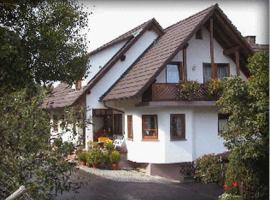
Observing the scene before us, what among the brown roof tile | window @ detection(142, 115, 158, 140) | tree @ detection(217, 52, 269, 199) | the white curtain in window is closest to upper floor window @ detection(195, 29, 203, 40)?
the brown roof tile

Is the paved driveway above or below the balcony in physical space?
below

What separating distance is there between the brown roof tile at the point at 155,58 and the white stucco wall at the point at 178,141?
126 cm

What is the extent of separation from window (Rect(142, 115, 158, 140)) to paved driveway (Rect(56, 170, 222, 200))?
8.79ft

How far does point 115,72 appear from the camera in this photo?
23.3 m

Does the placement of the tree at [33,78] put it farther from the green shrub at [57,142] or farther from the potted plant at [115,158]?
the potted plant at [115,158]

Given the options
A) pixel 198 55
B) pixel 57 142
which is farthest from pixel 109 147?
pixel 57 142

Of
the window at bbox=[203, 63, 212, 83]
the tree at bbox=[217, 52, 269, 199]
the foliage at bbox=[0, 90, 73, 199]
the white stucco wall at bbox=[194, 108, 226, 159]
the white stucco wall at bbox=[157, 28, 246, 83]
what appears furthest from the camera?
the window at bbox=[203, 63, 212, 83]

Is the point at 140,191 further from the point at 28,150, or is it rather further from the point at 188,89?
the point at 28,150

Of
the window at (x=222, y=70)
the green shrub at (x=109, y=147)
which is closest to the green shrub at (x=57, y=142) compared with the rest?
the green shrub at (x=109, y=147)

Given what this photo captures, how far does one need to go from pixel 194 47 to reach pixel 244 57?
2.75 meters

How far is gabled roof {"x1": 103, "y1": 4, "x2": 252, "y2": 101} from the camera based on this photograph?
19.1 metres

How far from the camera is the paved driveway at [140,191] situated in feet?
47.5

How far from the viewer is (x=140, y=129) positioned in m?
20.2

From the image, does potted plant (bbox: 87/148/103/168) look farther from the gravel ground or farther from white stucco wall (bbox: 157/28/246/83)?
white stucco wall (bbox: 157/28/246/83)
